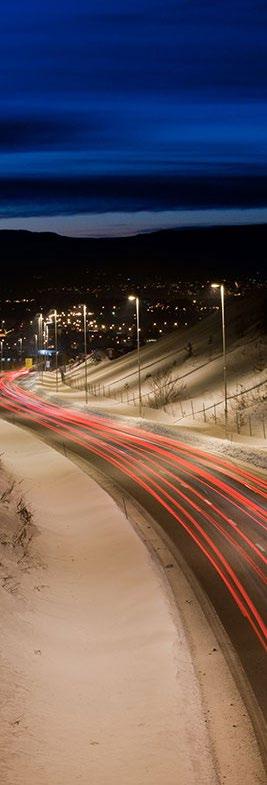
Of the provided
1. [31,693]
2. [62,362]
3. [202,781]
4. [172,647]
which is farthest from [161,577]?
[62,362]

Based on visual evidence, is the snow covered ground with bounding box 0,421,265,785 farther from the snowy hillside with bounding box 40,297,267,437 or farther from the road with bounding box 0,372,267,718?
the snowy hillside with bounding box 40,297,267,437

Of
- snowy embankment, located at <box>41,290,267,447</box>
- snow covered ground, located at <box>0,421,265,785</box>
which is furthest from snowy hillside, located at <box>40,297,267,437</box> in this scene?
snow covered ground, located at <box>0,421,265,785</box>

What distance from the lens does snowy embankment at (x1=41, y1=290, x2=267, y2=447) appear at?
6334 cm

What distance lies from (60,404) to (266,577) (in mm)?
66905

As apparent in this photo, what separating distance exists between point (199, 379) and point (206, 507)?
46.2 meters

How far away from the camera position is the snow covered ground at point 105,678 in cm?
1324

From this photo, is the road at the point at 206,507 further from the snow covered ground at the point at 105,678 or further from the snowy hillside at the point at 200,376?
the snowy hillside at the point at 200,376

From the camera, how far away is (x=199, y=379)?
263ft

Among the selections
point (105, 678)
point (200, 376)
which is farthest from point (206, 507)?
point (200, 376)

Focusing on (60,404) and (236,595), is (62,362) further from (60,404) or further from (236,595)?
(236,595)

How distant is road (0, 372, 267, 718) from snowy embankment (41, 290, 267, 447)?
218 inches

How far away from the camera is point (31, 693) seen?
15.6 m

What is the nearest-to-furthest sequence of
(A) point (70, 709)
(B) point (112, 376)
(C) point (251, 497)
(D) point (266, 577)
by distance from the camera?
(A) point (70, 709) < (D) point (266, 577) < (C) point (251, 497) < (B) point (112, 376)

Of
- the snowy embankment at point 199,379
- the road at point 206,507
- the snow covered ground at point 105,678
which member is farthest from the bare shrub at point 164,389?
the snow covered ground at point 105,678
